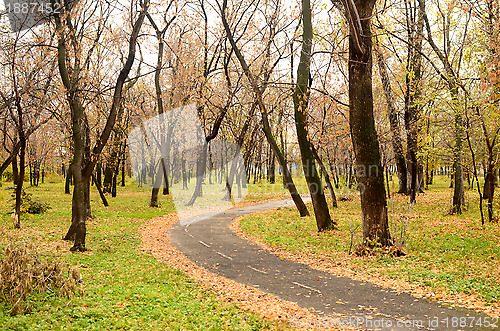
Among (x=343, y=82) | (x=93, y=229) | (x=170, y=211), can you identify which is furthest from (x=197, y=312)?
(x=343, y=82)

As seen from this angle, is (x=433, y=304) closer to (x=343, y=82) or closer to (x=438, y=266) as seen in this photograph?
(x=438, y=266)

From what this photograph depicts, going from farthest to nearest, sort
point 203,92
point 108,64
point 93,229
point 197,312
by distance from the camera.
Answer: point 203,92 < point 108,64 < point 93,229 < point 197,312

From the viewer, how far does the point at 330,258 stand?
34.3 ft

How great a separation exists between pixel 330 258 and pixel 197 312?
514cm

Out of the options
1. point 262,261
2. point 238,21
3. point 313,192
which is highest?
point 238,21

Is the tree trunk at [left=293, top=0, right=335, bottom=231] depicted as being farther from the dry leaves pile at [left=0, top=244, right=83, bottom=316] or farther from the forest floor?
the dry leaves pile at [left=0, top=244, right=83, bottom=316]

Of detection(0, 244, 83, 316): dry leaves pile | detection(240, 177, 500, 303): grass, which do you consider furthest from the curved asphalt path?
detection(0, 244, 83, 316): dry leaves pile

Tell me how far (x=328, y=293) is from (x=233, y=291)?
201cm

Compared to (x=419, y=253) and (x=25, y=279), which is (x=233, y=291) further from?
(x=419, y=253)

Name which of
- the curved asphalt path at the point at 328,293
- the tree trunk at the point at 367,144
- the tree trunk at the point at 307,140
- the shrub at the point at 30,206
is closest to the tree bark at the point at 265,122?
the tree trunk at the point at 307,140

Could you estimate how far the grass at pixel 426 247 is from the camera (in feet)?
25.9

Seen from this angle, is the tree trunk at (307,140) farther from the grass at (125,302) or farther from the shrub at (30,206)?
the shrub at (30,206)

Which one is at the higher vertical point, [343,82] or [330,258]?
[343,82]

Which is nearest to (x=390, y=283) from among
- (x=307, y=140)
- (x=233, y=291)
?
(x=233, y=291)
